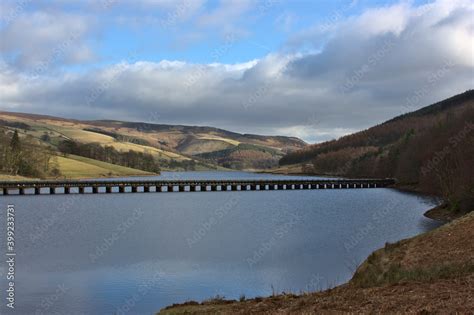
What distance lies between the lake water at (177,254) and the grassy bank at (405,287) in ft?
20.6

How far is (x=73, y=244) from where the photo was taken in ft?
156

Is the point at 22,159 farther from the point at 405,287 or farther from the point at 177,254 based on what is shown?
the point at 405,287

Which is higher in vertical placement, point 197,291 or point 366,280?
point 366,280

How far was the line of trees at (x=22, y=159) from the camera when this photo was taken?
14512cm

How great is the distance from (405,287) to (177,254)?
27.0 meters

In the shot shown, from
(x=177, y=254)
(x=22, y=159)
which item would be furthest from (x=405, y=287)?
(x=22, y=159)

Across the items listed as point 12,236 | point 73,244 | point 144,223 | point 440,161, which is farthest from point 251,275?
point 440,161

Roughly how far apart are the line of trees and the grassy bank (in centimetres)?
13546

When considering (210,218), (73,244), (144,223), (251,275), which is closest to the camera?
(251,275)

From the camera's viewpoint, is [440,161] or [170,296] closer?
[170,296]

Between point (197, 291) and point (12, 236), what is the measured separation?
28.2 metres

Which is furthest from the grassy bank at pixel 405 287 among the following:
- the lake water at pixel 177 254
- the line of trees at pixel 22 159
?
the line of trees at pixel 22 159

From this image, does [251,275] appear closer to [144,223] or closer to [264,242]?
[264,242]

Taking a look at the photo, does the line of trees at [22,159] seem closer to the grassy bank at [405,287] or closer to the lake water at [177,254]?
the lake water at [177,254]
